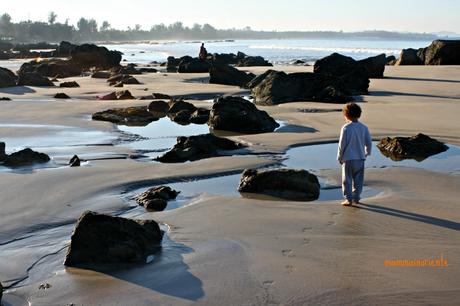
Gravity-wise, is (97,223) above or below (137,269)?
above

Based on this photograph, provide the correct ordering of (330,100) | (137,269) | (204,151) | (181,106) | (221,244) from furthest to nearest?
(330,100) < (181,106) < (204,151) < (221,244) < (137,269)

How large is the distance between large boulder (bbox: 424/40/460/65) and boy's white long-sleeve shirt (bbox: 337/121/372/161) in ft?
89.2

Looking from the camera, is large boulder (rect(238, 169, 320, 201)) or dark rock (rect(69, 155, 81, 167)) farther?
dark rock (rect(69, 155, 81, 167))

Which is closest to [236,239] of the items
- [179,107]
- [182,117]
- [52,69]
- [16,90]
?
[182,117]

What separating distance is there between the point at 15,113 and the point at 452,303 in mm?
13011

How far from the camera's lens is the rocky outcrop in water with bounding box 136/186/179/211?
6375 millimetres

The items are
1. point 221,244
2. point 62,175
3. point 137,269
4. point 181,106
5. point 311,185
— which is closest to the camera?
point 137,269

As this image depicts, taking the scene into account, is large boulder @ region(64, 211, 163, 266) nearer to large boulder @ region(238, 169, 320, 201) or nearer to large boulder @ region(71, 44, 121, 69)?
large boulder @ region(238, 169, 320, 201)

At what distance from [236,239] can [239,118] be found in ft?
23.1

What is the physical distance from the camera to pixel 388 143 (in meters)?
9.67

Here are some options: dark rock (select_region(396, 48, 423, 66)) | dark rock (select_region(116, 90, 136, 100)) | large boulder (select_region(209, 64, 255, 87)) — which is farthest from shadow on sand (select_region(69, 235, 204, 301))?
dark rock (select_region(396, 48, 423, 66))

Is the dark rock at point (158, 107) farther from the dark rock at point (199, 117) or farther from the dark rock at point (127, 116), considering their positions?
the dark rock at point (199, 117)

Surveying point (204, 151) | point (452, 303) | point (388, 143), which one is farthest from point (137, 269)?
point (388, 143)

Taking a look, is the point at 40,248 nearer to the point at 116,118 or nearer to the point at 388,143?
the point at 388,143
